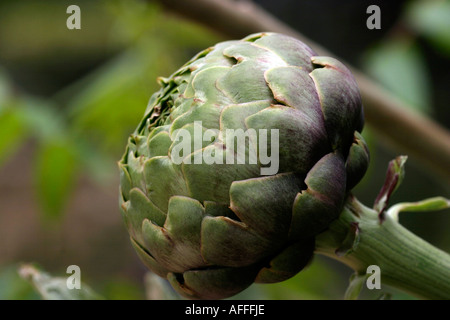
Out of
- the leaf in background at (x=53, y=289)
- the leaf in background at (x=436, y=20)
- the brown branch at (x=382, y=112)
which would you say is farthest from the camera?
the leaf in background at (x=436, y=20)

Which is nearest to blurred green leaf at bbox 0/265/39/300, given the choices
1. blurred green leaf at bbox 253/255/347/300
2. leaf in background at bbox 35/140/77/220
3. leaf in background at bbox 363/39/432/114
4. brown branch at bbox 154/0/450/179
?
leaf in background at bbox 35/140/77/220

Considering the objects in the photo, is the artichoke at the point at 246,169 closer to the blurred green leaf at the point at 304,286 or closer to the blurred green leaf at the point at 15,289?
the blurred green leaf at the point at 304,286

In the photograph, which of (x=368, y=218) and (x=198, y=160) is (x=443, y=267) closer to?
(x=368, y=218)

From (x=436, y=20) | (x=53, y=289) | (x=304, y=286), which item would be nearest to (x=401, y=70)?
(x=436, y=20)

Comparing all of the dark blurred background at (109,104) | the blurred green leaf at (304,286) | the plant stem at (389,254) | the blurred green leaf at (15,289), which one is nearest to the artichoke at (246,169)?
the plant stem at (389,254)

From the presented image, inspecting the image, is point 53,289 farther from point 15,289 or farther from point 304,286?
point 304,286
